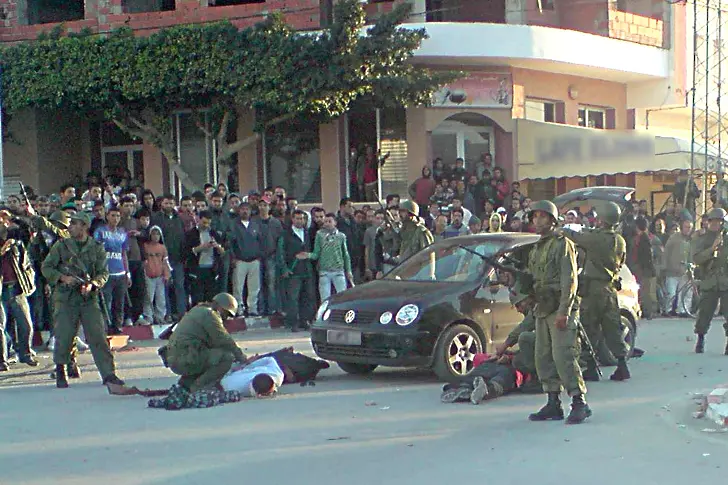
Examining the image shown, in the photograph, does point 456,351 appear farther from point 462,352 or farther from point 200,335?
point 200,335

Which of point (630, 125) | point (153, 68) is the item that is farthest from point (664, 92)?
point (153, 68)

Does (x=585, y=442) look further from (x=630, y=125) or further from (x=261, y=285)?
(x=630, y=125)

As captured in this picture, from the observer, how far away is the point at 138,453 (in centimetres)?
791

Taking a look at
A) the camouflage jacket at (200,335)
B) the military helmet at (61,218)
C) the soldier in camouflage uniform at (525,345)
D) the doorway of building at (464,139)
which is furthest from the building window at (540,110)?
the camouflage jacket at (200,335)

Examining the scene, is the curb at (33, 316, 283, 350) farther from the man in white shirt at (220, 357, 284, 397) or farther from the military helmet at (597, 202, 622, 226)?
the military helmet at (597, 202, 622, 226)

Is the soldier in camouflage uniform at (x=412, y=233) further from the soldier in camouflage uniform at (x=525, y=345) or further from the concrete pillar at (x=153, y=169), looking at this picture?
the concrete pillar at (x=153, y=169)

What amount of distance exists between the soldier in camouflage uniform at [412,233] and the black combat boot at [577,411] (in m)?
5.52

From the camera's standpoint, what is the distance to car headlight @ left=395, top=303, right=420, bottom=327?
11.0 m

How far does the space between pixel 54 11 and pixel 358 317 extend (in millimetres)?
17551

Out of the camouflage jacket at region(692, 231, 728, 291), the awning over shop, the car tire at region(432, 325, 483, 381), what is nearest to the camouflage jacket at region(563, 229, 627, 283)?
the car tire at region(432, 325, 483, 381)

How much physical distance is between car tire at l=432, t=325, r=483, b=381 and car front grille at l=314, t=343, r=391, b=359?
54 cm

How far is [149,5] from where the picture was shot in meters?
24.9

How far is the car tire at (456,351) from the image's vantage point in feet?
36.2

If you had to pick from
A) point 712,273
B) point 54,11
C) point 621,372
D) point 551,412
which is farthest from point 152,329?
point 54,11
